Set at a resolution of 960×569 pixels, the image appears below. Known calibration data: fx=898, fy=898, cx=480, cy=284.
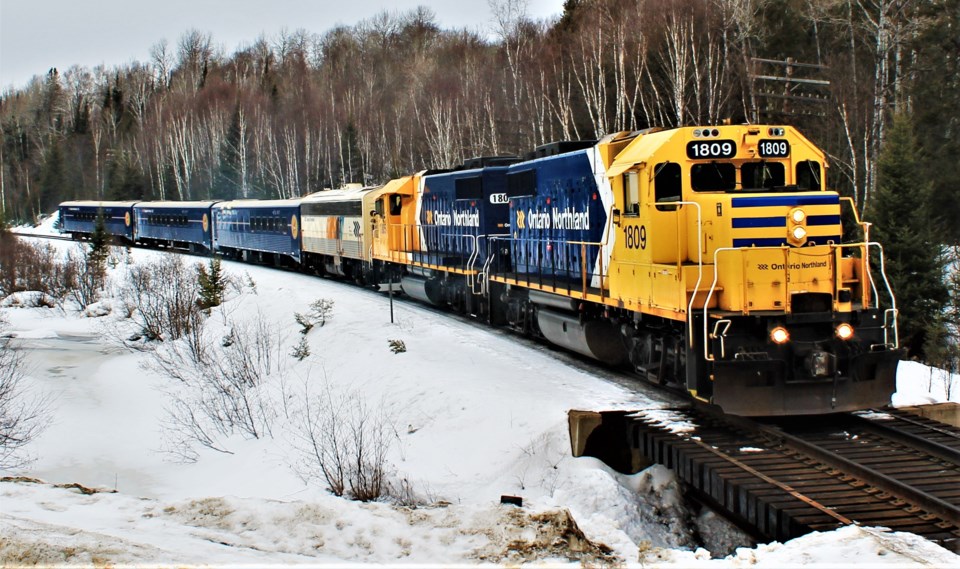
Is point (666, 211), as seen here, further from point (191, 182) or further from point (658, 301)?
point (191, 182)

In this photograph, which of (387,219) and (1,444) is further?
(387,219)

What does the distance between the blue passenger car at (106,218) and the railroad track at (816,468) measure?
50874mm

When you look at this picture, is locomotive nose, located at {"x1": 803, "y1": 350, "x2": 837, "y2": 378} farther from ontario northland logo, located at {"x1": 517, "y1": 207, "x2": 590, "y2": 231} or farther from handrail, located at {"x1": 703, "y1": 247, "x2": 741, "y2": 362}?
ontario northland logo, located at {"x1": 517, "y1": 207, "x2": 590, "y2": 231}

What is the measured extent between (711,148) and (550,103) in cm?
→ 2403

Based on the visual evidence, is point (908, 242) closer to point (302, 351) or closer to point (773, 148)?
point (773, 148)

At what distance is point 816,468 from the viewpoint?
862cm

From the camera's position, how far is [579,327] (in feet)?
47.5

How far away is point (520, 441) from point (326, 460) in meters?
3.25

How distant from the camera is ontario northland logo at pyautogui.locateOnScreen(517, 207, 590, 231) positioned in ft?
48.0

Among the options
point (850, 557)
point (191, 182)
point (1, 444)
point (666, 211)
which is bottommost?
point (1, 444)

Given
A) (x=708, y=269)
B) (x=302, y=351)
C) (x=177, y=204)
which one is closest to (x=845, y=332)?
(x=708, y=269)

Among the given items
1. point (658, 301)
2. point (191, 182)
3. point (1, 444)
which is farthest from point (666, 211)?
point (191, 182)

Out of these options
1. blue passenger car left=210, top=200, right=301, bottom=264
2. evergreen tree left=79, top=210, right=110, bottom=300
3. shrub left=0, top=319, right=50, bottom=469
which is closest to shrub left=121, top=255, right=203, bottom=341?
evergreen tree left=79, top=210, right=110, bottom=300

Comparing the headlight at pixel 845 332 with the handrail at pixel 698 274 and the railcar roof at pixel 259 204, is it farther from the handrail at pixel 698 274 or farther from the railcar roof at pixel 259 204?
the railcar roof at pixel 259 204
